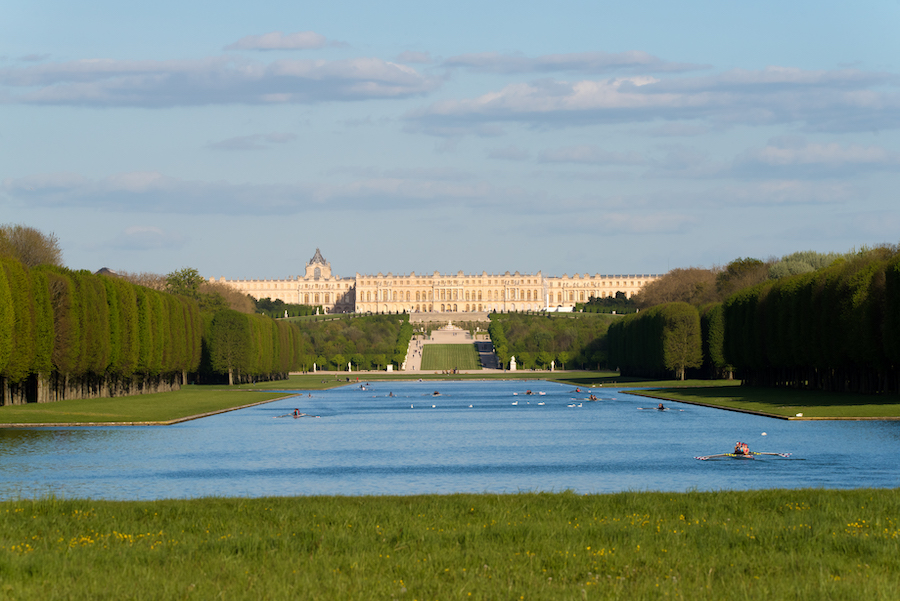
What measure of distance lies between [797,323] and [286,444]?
2813 centimetres

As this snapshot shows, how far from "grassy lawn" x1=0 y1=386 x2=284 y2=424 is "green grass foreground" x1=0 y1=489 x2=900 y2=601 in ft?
63.8

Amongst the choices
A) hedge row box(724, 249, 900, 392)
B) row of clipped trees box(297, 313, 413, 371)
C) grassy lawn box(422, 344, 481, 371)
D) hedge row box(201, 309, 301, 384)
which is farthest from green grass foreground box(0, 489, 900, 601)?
grassy lawn box(422, 344, 481, 371)

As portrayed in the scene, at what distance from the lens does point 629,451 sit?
22.5 metres

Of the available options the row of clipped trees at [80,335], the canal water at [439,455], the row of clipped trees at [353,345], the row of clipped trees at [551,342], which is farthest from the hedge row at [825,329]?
the row of clipped trees at [353,345]

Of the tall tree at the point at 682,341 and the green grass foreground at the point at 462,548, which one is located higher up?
the tall tree at the point at 682,341

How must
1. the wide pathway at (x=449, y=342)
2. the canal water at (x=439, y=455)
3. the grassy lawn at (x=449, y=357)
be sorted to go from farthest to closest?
the wide pathway at (x=449, y=342) → the grassy lawn at (x=449, y=357) → the canal water at (x=439, y=455)

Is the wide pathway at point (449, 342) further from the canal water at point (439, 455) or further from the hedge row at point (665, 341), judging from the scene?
the canal water at point (439, 455)

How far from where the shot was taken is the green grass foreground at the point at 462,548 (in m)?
7.81

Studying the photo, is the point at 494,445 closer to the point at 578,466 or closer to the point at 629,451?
the point at 629,451

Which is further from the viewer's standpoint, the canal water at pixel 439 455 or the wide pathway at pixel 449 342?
the wide pathway at pixel 449 342

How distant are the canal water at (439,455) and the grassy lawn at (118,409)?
166 centimetres

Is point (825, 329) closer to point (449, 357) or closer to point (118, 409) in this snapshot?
point (118, 409)

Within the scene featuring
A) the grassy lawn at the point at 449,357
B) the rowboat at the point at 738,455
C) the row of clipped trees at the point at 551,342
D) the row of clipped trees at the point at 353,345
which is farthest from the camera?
the grassy lawn at the point at 449,357

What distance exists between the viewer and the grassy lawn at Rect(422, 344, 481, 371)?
106625 millimetres
